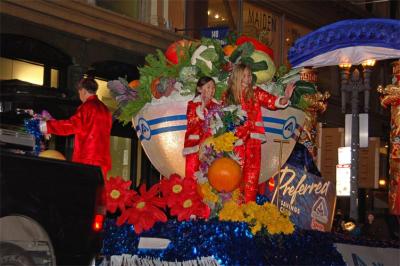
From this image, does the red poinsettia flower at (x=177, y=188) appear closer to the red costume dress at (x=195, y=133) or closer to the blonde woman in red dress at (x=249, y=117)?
the red costume dress at (x=195, y=133)

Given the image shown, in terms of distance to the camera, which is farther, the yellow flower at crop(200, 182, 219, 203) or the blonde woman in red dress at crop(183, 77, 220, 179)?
the blonde woman in red dress at crop(183, 77, 220, 179)

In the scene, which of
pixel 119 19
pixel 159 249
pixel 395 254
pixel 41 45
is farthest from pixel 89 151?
pixel 119 19

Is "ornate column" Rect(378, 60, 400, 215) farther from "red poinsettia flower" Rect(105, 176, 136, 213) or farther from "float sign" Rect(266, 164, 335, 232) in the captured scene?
"red poinsettia flower" Rect(105, 176, 136, 213)

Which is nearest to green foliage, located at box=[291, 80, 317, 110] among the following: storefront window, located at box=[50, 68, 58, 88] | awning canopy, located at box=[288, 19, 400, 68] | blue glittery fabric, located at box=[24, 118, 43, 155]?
awning canopy, located at box=[288, 19, 400, 68]

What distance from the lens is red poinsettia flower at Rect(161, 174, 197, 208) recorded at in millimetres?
7043

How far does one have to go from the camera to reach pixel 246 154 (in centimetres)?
721

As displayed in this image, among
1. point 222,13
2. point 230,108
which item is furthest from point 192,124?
point 222,13

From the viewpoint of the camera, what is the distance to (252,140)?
284 inches

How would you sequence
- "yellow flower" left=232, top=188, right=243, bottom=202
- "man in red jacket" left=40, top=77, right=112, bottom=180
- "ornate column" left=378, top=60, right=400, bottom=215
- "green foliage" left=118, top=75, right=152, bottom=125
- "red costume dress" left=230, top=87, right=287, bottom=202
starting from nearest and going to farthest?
"yellow flower" left=232, top=188, right=243, bottom=202 → "red costume dress" left=230, top=87, right=287, bottom=202 → "man in red jacket" left=40, top=77, right=112, bottom=180 → "green foliage" left=118, top=75, right=152, bottom=125 → "ornate column" left=378, top=60, right=400, bottom=215

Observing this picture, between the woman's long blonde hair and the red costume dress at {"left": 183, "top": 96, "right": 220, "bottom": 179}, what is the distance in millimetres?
168

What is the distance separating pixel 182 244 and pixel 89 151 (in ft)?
4.57

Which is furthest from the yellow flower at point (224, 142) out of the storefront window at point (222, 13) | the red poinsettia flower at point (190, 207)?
the storefront window at point (222, 13)

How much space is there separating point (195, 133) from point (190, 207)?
2.43 ft

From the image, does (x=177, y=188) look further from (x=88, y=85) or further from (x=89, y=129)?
(x=88, y=85)
